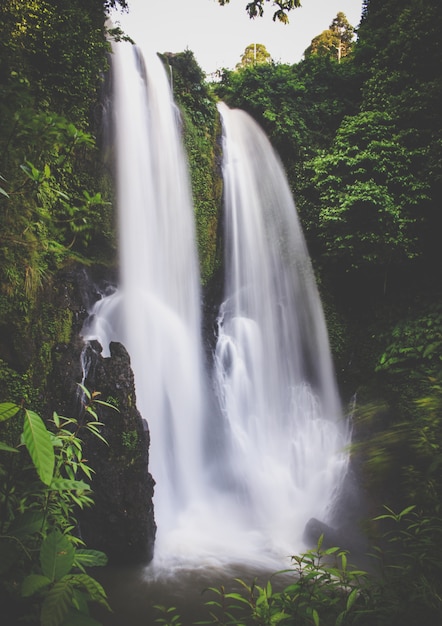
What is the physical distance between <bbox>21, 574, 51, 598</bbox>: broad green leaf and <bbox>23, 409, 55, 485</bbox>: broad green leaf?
403 millimetres

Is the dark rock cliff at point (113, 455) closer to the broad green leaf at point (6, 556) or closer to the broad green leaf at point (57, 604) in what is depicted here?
the broad green leaf at point (6, 556)

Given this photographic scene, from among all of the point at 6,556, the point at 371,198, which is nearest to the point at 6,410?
the point at 6,556

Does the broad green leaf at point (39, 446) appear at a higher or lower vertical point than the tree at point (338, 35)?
lower

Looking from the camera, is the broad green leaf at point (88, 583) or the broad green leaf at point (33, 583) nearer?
the broad green leaf at point (33, 583)

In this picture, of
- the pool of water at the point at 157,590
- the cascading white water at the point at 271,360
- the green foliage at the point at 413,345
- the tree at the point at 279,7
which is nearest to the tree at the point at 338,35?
the cascading white water at the point at 271,360

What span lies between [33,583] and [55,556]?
0.12 meters

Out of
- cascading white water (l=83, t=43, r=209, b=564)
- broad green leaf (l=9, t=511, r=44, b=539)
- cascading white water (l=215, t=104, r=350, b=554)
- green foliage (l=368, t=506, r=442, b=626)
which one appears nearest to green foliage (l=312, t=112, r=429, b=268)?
cascading white water (l=215, t=104, r=350, b=554)

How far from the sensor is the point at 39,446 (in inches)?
53.7

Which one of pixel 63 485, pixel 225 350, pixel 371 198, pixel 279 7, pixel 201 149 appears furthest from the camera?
pixel 201 149

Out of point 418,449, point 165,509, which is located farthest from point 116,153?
point 418,449

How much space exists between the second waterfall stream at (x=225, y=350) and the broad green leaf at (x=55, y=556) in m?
3.90

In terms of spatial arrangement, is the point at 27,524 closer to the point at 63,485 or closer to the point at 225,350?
the point at 63,485

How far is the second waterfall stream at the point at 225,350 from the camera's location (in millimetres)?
5984

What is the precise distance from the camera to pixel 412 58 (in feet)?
31.3
